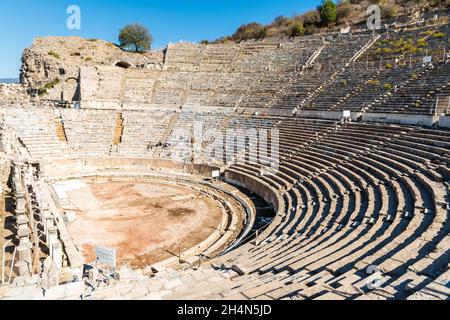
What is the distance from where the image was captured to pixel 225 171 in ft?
78.0

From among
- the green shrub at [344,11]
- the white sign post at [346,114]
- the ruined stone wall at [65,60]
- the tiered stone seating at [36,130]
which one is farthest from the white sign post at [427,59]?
the tiered stone seating at [36,130]

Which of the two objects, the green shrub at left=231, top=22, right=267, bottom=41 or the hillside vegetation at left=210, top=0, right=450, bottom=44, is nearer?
the hillside vegetation at left=210, top=0, right=450, bottom=44

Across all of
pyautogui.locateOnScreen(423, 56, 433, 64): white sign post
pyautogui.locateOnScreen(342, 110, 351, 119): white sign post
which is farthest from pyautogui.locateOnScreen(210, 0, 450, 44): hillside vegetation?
pyautogui.locateOnScreen(342, 110, 351, 119): white sign post

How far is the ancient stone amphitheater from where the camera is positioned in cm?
750

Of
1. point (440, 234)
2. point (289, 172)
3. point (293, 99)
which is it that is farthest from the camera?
point (293, 99)

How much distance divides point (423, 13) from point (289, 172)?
94.4ft

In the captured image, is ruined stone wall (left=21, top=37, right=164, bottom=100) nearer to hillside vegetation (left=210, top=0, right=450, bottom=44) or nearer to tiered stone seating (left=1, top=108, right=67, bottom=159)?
tiered stone seating (left=1, top=108, right=67, bottom=159)

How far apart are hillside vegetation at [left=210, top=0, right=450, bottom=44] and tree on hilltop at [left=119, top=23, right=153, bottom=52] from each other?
36.6ft

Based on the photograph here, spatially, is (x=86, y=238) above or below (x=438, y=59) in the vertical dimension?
below

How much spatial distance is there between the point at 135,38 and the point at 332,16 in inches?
1034

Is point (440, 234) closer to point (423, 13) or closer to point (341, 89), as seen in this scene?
point (341, 89)

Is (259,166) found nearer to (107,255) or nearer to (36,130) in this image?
(107,255)

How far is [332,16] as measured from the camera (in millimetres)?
46219

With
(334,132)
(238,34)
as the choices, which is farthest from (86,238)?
(238,34)
